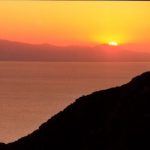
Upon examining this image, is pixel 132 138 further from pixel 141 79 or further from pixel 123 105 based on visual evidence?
pixel 141 79

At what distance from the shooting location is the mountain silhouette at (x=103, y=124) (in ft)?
91.8

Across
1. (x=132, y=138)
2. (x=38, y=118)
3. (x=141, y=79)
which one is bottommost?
(x=132, y=138)

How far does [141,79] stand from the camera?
34.7 meters

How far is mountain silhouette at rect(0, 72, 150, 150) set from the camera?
91.8ft

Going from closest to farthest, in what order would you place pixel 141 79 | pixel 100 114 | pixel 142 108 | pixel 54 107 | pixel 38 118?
1. pixel 142 108
2. pixel 141 79
3. pixel 100 114
4. pixel 38 118
5. pixel 54 107

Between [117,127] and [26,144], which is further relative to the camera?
[26,144]

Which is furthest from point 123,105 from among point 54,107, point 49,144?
point 54,107

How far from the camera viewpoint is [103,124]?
113 feet

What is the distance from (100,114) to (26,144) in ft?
19.9

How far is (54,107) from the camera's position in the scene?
184 meters

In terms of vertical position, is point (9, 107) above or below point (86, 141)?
above

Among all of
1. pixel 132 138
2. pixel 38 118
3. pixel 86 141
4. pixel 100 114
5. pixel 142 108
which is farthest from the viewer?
pixel 38 118

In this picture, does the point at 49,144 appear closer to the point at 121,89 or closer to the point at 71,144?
the point at 71,144

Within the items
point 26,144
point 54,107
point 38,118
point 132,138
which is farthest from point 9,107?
point 132,138
